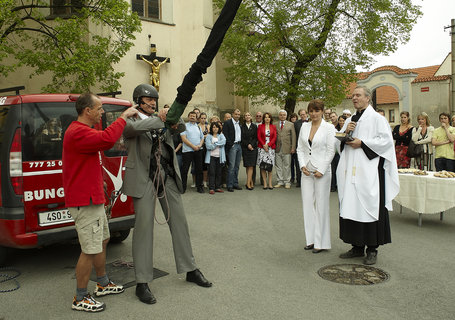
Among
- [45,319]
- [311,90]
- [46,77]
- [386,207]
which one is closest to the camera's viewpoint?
[45,319]

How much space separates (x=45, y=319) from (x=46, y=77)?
1732 centimetres

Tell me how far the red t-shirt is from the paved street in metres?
1.11

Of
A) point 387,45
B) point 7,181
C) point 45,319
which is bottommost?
point 45,319

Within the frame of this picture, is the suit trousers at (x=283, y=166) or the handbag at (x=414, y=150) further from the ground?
the handbag at (x=414, y=150)

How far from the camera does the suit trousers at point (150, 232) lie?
432 centimetres

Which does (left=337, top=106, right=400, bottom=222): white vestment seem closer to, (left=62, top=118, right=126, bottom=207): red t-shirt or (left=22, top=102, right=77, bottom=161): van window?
(left=62, top=118, right=126, bottom=207): red t-shirt

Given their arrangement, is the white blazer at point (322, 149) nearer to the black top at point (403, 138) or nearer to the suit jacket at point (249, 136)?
the black top at point (403, 138)

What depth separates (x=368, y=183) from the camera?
5.41 meters

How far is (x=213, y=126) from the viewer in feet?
37.3

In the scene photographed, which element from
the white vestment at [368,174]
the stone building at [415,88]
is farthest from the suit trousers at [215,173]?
the stone building at [415,88]

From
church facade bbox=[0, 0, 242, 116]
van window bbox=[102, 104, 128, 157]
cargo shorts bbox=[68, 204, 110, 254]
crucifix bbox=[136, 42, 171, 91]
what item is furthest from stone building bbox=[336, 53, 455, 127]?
cargo shorts bbox=[68, 204, 110, 254]

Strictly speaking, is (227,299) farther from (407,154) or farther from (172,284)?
(407,154)

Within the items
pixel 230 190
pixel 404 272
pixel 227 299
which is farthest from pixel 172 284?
pixel 230 190

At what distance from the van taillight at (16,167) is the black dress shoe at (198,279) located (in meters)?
2.07
